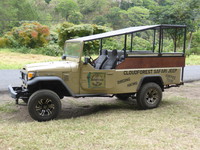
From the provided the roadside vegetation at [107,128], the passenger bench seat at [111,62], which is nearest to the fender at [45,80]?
the roadside vegetation at [107,128]

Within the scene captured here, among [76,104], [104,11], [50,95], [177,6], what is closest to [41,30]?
[177,6]

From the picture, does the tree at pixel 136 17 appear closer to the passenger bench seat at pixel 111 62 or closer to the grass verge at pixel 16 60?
the grass verge at pixel 16 60

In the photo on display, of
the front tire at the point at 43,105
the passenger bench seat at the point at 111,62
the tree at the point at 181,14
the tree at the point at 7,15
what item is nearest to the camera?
the front tire at the point at 43,105

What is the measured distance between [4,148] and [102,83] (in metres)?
3.03

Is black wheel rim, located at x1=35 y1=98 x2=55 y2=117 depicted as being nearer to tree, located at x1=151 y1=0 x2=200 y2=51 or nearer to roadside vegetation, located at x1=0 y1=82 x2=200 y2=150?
roadside vegetation, located at x1=0 y1=82 x2=200 y2=150

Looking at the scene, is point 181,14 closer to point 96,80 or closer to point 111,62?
point 111,62

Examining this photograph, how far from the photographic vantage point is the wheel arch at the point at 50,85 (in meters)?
5.86

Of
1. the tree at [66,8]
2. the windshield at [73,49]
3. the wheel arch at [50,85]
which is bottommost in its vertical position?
the wheel arch at [50,85]

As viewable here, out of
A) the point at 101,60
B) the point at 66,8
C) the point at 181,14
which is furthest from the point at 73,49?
the point at 66,8

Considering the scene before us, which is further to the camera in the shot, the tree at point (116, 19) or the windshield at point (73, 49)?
the tree at point (116, 19)

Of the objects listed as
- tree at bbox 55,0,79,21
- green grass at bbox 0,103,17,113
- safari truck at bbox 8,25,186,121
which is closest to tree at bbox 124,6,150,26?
tree at bbox 55,0,79,21

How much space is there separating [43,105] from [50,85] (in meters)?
0.55

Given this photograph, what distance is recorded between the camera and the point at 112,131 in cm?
505

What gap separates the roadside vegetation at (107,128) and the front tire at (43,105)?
22cm
